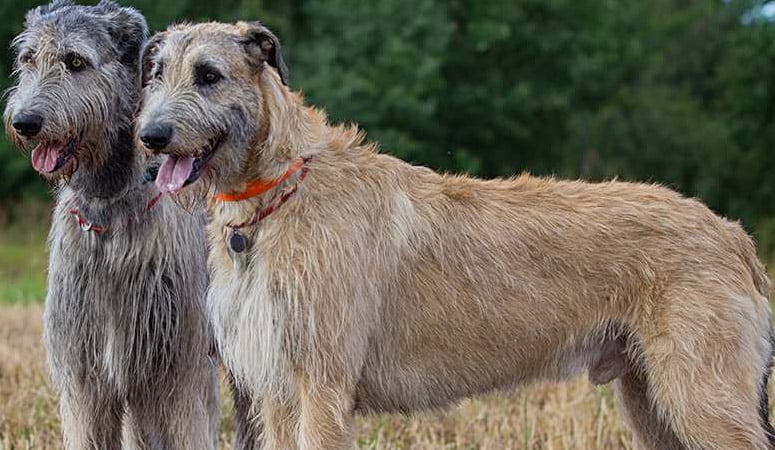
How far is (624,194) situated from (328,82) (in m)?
18.7

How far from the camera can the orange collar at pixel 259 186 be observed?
4719 millimetres

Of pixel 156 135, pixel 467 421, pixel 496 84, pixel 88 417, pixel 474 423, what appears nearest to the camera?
pixel 156 135

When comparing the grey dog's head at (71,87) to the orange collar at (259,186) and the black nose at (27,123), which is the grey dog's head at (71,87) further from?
the orange collar at (259,186)

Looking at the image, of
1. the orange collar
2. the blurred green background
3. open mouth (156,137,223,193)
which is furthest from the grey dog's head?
the blurred green background

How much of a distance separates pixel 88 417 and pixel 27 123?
135 centimetres

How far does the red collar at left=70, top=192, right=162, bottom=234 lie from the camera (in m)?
5.01

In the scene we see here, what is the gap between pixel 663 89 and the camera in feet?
107

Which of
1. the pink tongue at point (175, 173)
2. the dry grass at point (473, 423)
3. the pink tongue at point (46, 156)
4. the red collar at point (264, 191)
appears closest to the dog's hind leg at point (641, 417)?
the dry grass at point (473, 423)

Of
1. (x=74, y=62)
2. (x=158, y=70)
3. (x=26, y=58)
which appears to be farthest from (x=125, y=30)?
(x=158, y=70)

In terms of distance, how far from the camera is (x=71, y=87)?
4793 mm

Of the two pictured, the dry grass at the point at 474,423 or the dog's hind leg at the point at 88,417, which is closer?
the dog's hind leg at the point at 88,417

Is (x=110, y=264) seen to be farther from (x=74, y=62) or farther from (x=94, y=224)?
(x=74, y=62)

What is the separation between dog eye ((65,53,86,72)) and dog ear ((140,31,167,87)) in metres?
0.26

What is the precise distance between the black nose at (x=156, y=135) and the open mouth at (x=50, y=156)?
632mm
